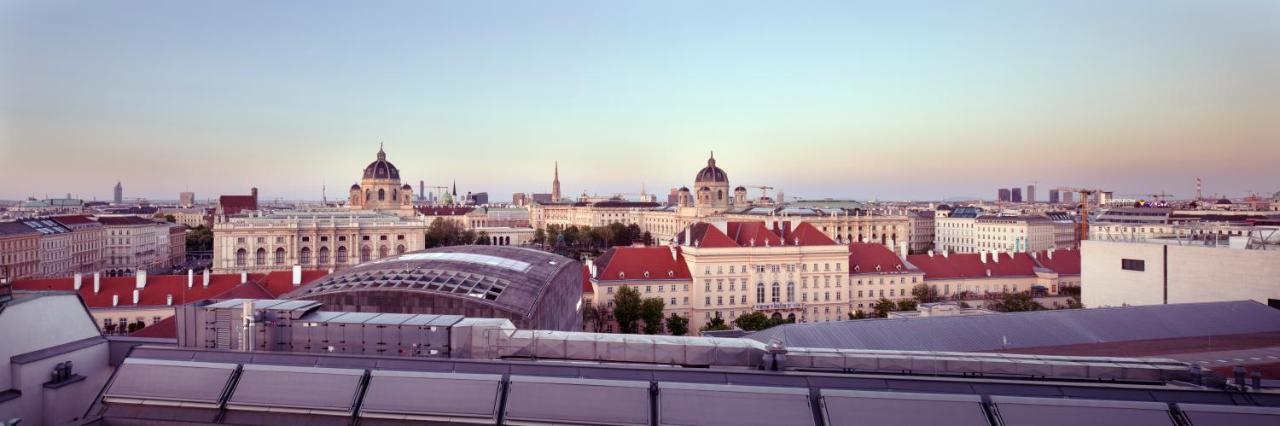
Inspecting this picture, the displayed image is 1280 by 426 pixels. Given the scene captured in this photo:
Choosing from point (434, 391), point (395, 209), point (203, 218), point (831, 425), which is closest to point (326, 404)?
point (434, 391)

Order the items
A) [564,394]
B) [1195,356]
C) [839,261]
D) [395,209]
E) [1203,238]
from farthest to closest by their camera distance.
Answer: [395,209] < [839,261] < [1203,238] < [1195,356] < [564,394]

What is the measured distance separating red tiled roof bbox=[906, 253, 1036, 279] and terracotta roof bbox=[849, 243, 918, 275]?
213 centimetres

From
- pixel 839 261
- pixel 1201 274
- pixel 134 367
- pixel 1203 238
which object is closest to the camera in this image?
pixel 134 367

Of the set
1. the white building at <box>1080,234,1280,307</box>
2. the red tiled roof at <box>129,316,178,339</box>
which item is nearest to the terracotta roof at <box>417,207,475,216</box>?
the red tiled roof at <box>129,316,178,339</box>

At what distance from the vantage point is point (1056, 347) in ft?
69.1

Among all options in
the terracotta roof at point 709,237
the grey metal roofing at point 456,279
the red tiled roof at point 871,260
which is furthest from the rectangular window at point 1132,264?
the grey metal roofing at point 456,279

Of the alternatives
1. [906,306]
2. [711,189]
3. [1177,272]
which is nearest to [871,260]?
[906,306]

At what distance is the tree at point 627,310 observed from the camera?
41531 mm

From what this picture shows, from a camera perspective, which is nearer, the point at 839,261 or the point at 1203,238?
the point at 1203,238

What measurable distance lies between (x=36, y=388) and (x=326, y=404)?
4.43m

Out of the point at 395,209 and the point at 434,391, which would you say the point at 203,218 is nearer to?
the point at 395,209

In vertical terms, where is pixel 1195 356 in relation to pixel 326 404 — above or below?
below

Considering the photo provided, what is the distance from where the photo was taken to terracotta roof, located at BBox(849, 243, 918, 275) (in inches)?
2034

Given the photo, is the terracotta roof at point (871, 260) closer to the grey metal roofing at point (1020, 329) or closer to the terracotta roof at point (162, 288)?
the grey metal roofing at point (1020, 329)
